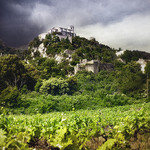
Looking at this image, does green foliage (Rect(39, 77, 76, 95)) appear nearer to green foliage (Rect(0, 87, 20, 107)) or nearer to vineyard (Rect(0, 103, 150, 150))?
green foliage (Rect(0, 87, 20, 107))

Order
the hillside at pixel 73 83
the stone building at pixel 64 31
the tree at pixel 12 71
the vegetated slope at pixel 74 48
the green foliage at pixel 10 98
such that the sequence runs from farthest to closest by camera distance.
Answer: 1. the stone building at pixel 64 31
2. the vegetated slope at pixel 74 48
3. the tree at pixel 12 71
4. the hillside at pixel 73 83
5. the green foliage at pixel 10 98

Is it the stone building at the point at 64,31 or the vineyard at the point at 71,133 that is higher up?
the stone building at the point at 64,31

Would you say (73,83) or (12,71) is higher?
(12,71)

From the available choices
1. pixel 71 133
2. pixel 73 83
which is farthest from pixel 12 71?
pixel 71 133

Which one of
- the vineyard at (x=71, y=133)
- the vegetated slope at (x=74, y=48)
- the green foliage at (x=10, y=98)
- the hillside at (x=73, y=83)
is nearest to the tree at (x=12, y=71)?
the hillside at (x=73, y=83)

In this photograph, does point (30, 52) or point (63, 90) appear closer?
point (63, 90)

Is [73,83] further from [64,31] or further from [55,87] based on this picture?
[64,31]

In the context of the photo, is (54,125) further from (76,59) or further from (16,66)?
(76,59)

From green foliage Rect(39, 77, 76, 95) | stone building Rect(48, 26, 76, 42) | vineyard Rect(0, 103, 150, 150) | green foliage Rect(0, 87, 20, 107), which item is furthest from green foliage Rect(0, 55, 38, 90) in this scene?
stone building Rect(48, 26, 76, 42)

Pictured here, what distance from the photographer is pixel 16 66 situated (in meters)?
24.3

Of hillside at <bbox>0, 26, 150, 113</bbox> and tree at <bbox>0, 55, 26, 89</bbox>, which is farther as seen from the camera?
tree at <bbox>0, 55, 26, 89</bbox>

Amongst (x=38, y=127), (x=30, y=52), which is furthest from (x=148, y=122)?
(x=30, y=52)

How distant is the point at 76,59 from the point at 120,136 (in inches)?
1659

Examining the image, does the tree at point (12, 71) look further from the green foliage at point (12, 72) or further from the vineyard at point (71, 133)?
the vineyard at point (71, 133)
